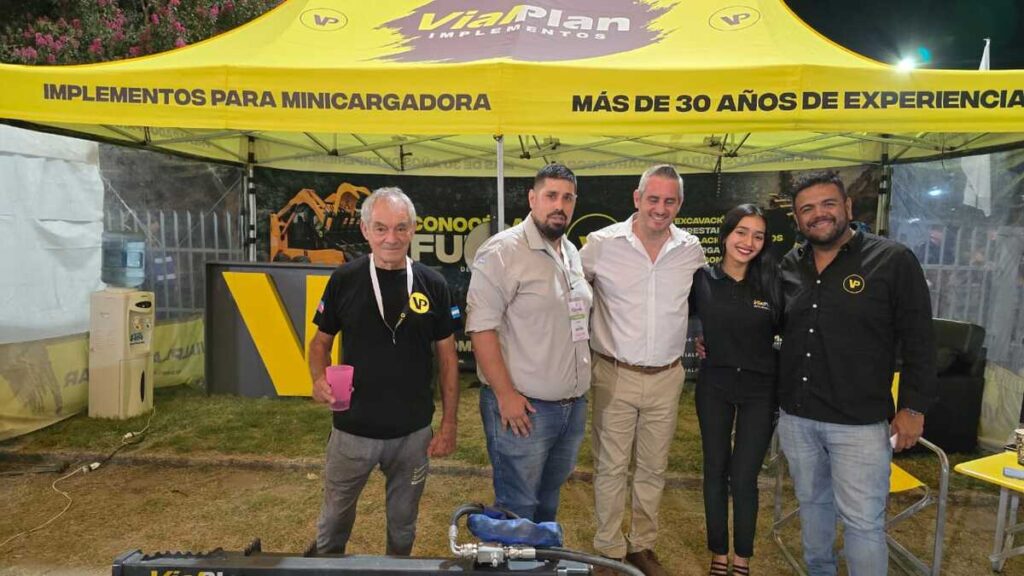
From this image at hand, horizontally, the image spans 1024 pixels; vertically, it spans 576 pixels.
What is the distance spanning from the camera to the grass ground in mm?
3131

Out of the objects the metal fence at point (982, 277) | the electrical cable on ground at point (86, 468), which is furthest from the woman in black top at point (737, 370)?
the electrical cable on ground at point (86, 468)

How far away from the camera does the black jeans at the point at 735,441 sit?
8.35ft

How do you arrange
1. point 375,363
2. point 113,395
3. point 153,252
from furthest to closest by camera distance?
point 153,252 → point 113,395 → point 375,363

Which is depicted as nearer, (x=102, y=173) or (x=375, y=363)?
(x=375, y=363)

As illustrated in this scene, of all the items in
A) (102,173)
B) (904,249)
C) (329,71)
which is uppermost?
(329,71)

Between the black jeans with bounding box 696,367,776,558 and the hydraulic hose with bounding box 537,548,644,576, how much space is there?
146 centimetres

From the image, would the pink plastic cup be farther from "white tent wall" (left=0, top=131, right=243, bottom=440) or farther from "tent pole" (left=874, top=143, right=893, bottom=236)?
"tent pole" (left=874, top=143, right=893, bottom=236)

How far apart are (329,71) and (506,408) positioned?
2012mm

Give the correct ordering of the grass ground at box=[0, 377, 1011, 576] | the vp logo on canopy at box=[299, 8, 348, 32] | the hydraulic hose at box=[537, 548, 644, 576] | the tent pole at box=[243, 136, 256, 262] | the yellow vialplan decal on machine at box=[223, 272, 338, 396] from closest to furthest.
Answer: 1. the hydraulic hose at box=[537, 548, 644, 576]
2. the grass ground at box=[0, 377, 1011, 576]
3. the vp logo on canopy at box=[299, 8, 348, 32]
4. the yellow vialplan decal on machine at box=[223, 272, 338, 396]
5. the tent pole at box=[243, 136, 256, 262]

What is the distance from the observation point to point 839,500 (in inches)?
91.0

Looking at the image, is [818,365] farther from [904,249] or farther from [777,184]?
[777,184]

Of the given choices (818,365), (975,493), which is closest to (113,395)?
(818,365)

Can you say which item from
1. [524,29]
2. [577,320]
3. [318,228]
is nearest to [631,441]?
[577,320]

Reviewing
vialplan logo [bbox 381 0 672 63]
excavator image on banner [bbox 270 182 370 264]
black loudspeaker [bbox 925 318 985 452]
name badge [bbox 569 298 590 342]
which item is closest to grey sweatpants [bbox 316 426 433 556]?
name badge [bbox 569 298 590 342]
